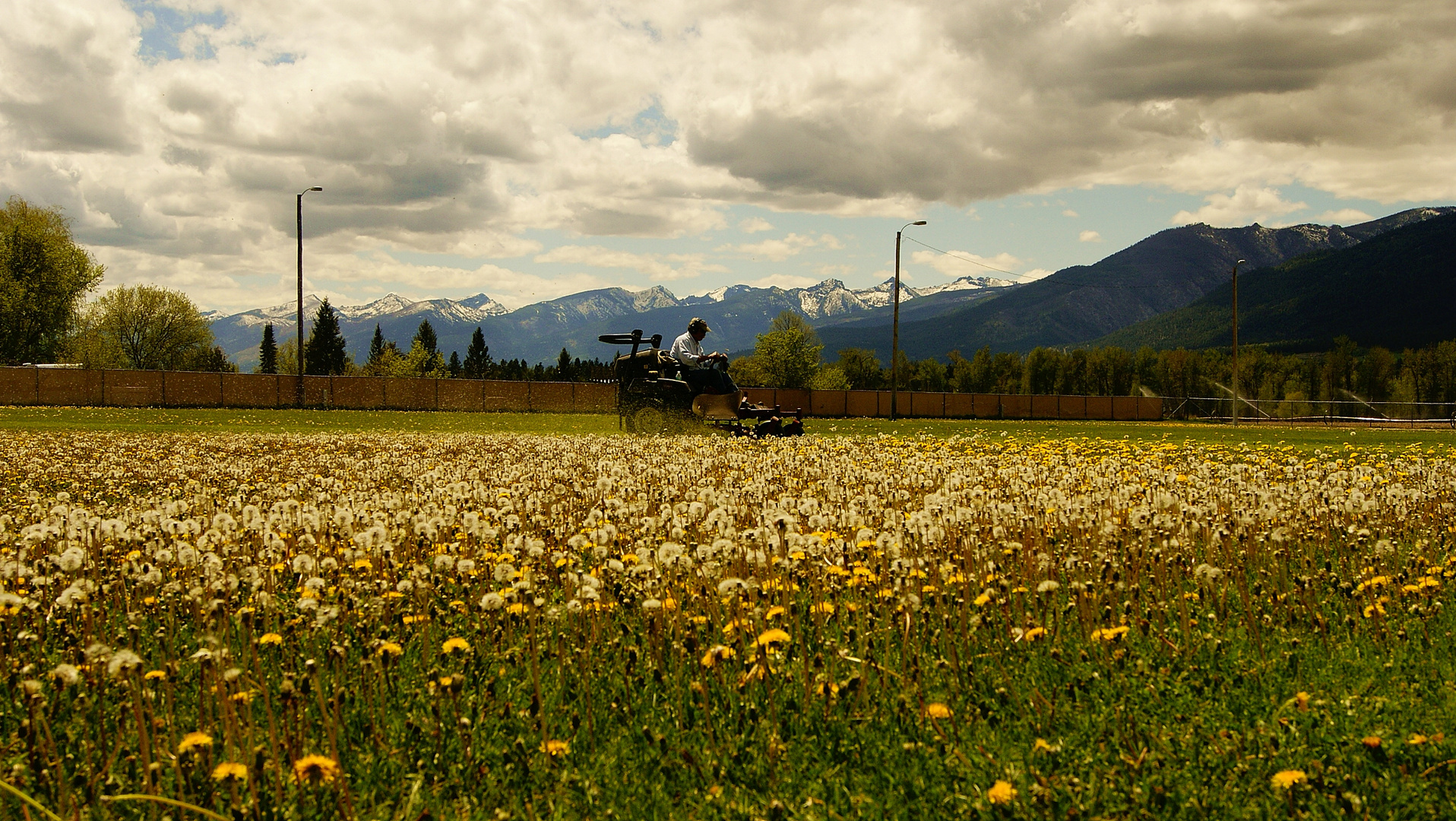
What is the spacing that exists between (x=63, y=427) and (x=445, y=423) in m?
10.5

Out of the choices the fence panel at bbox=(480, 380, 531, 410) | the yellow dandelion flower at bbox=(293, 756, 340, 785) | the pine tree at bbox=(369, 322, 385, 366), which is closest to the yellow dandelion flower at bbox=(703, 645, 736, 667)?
the yellow dandelion flower at bbox=(293, 756, 340, 785)

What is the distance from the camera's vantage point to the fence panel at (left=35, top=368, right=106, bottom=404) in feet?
179

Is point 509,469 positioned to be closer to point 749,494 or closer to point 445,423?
point 749,494

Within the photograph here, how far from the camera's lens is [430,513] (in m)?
7.22

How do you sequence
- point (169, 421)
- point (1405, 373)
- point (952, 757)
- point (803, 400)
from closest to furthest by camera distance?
point (952, 757) → point (169, 421) → point (803, 400) → point (1405, 373)

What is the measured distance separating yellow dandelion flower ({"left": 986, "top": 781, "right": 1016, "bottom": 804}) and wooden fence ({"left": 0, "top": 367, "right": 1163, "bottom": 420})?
44216 mm

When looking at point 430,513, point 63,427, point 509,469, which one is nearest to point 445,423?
point 63,427

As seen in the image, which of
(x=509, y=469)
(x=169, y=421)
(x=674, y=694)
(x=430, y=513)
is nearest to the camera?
(x=674, y=694)

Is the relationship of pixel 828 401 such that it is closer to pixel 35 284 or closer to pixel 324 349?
pixel 35 284

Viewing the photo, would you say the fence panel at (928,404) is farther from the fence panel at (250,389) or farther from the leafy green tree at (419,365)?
the leafy green tree at (419,365)

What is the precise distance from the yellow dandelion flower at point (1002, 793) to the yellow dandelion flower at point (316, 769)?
2170 mm

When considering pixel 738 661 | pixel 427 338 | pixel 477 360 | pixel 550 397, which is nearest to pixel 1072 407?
pixel 550 397

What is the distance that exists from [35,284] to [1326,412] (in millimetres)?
112324

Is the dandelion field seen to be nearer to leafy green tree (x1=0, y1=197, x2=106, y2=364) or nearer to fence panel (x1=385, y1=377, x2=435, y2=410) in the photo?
fence panel (x1=385, y1=377, x2=435, y2=410)
